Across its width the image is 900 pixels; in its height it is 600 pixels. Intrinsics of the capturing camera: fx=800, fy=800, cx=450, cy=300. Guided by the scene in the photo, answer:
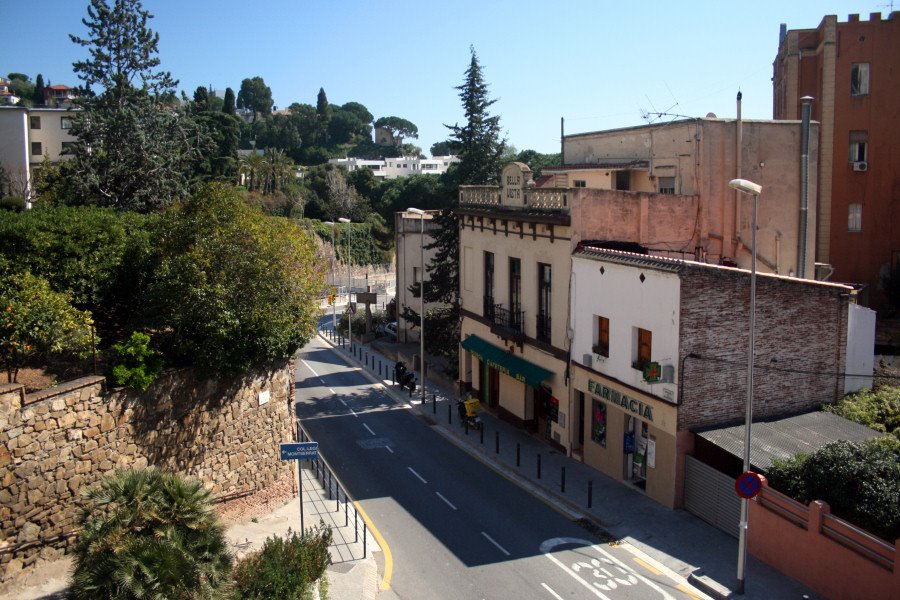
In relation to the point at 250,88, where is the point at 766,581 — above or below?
below

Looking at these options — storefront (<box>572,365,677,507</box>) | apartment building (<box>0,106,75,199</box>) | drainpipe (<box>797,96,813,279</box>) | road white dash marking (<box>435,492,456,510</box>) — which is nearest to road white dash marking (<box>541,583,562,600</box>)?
road white dash marking (<box>435,492,456,510</box>)

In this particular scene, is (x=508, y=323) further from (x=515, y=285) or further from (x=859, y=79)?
(x=859, y=79)

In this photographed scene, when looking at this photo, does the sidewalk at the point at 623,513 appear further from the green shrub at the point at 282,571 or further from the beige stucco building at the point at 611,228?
the green shrub at the point at 282,571

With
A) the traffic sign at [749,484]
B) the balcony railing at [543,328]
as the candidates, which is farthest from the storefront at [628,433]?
the traffic sign at [749,484]

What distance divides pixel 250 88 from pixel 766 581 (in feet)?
589

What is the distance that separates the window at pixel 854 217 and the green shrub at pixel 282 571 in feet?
120

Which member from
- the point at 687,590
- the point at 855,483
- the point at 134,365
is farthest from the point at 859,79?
the point at 134,365

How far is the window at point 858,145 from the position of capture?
41341 mm

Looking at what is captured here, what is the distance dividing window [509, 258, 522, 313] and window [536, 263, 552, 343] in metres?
1.52

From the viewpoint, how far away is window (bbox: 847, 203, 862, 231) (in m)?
41.8

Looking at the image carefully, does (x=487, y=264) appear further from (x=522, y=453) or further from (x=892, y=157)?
(x=892, y=157)

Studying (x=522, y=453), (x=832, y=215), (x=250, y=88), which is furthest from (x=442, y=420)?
(x=250, y=88)

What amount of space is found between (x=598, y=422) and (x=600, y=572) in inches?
298

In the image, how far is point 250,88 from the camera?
18050cm
